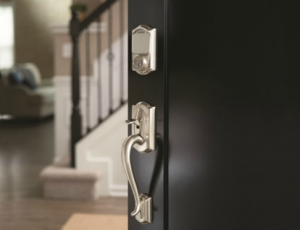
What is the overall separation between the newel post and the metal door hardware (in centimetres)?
282

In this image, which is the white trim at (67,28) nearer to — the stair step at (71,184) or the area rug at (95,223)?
the stair step at (71,184)

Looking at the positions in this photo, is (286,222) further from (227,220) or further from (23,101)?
(23,101)

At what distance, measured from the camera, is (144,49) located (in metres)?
0.81

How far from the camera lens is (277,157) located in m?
0.72

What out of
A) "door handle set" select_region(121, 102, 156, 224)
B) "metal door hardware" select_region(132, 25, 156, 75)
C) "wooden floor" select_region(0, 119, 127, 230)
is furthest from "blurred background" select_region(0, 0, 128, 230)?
"metal door hardware" select_region(132, 25, 156, 75)

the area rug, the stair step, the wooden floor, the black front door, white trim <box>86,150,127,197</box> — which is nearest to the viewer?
the black front door

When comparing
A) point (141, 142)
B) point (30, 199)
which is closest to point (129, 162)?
point (141, 142)

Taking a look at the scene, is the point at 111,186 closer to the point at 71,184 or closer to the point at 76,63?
the point at 71,184

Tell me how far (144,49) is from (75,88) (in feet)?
9.45

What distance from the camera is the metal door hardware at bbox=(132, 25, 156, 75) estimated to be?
801 mm

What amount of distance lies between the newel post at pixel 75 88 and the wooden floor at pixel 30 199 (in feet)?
1.35

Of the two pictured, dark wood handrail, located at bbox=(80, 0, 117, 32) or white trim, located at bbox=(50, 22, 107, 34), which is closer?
dark wood handrail, located at bbox=(80, 0, 117, 32)

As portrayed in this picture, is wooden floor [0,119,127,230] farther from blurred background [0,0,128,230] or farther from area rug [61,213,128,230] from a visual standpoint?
area rug [61,213,128,230]

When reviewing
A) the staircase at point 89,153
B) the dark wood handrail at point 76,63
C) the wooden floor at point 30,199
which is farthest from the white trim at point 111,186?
the dark wood handrail at point 76,63
